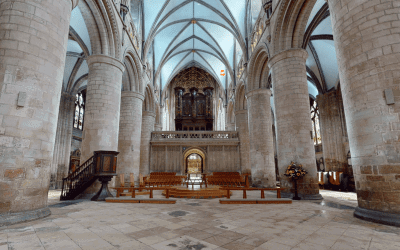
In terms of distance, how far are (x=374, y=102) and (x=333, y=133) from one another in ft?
42.8

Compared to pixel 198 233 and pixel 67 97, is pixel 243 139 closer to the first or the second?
pixel 67 97

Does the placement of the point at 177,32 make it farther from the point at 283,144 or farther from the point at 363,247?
the point at 363,247

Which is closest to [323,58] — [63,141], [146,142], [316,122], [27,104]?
[316,122]

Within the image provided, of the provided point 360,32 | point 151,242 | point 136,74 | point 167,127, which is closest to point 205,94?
point 167,127

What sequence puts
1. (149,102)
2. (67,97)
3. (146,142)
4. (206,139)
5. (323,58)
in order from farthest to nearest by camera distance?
(149,102), (206,139), (146,142), (67,97), (323,58)

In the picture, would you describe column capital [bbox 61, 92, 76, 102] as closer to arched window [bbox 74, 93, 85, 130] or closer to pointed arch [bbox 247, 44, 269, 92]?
arched window [bbox 74, 93, 85, 130]

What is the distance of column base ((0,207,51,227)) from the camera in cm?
383

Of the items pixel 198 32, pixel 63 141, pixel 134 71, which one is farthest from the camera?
pixel 198 32

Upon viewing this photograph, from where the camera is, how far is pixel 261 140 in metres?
12.7

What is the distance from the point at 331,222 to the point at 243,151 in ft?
44.3

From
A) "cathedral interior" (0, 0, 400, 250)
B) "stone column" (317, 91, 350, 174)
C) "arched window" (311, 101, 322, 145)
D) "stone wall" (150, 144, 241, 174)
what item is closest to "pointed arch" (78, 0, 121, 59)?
"cathedral interior" (0, 0, 400, 250)

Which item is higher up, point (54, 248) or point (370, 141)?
point (370, 141)

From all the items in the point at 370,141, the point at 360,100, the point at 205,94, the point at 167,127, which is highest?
the point at 205,94

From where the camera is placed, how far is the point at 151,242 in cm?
286
